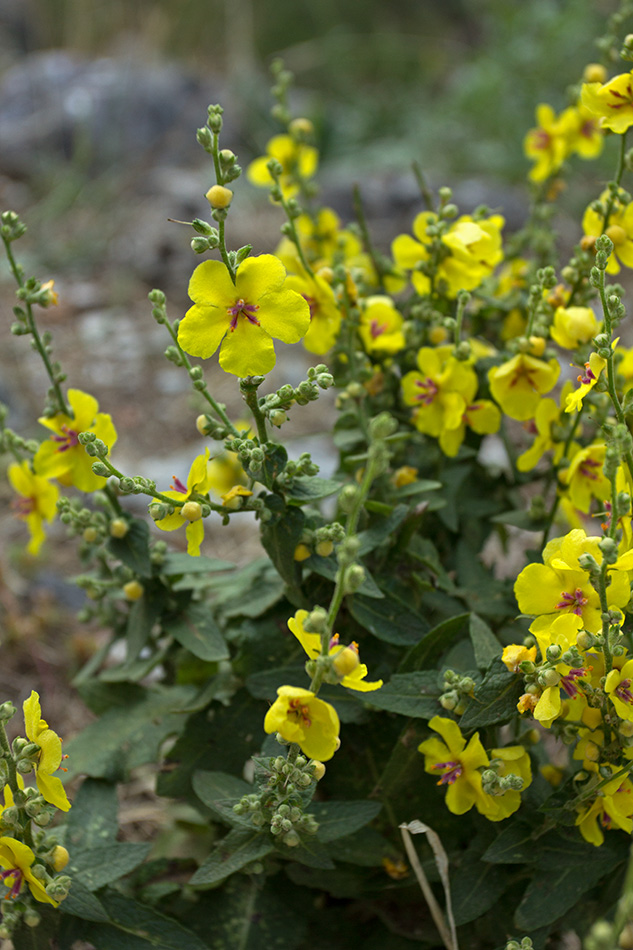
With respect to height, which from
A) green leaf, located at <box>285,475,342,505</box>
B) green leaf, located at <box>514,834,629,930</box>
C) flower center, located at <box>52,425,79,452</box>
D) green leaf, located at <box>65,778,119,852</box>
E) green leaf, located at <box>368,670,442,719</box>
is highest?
flower center, located at <box>52,425,79,452</box>

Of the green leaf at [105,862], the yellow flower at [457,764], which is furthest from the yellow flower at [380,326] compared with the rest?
the green leaf at [105,862]

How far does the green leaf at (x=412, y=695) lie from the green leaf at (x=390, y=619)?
0.10 m

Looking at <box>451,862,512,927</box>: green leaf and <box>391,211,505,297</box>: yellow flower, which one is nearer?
<box>451,862,512,927</box>: green leaf

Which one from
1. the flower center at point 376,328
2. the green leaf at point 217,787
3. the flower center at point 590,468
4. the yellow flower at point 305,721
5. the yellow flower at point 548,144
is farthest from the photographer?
the yellow flower at point 548,144

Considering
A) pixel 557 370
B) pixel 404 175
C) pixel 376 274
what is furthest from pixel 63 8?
pixel 557 370

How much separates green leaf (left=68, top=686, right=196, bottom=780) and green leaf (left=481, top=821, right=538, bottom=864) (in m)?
0.55

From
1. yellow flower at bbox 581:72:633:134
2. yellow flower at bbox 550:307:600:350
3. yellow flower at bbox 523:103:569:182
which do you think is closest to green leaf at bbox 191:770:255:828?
yellow flower at bbox 550:307:600:350

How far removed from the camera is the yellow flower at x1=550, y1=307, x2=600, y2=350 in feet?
4.44

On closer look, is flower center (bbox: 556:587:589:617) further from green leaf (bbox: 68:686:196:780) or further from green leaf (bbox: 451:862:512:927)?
green leaf (bbox: 68:686:196:780)

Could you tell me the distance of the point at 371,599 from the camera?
1.38m

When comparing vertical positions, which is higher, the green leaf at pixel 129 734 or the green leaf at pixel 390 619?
the green leaf at pixel 390 619

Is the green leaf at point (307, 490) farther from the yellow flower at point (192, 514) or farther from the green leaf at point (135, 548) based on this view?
the green leaf at point (135, 548)

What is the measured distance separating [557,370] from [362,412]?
0.33 metres

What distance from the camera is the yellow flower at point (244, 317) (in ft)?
3.68
